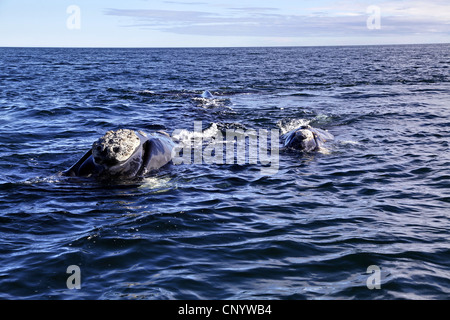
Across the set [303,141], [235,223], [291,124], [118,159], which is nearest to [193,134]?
[303,141]

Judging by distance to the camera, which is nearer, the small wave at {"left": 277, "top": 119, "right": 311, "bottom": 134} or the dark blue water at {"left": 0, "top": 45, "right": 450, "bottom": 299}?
the dark blue water at {"left": 0, "top": 45, "right": 450, "bottom": 299}

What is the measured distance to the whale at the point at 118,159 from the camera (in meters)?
10.0

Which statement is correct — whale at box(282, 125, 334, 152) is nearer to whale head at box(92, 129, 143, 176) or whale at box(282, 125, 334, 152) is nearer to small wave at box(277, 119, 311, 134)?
small wave at box(277, 119, 311, 134)

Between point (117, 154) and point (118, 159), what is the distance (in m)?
0.11

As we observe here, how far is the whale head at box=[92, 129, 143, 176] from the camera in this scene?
9969 millimetres

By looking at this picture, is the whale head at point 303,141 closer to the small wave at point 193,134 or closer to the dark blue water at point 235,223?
the dark blue water at point 235,223

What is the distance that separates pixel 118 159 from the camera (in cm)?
1005

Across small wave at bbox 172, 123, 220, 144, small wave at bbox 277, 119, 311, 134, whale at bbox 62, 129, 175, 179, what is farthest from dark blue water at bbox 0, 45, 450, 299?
small wave at bbox 277, 119, 311, 134

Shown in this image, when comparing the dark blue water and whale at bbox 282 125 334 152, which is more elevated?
whale at bbox 282 125 334 152

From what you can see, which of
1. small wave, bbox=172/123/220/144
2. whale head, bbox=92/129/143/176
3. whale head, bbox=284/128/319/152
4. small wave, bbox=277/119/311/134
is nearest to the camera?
whale head, bbox=92/129/143/176

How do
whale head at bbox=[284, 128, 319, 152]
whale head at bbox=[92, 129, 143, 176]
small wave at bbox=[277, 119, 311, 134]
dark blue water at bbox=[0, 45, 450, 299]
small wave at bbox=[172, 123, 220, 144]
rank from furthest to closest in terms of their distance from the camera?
small wave at bbox=[277, 119, 311, 134]
small wave at bbox=[172, 123, 220, 144]
whale head at bbox=[284, 128, 319, 152]
whale head at bbox=[92, 129, 143, 176]
dark blue water at bbox=[0, 45, 450, 299]

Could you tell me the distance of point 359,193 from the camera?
390 inches
